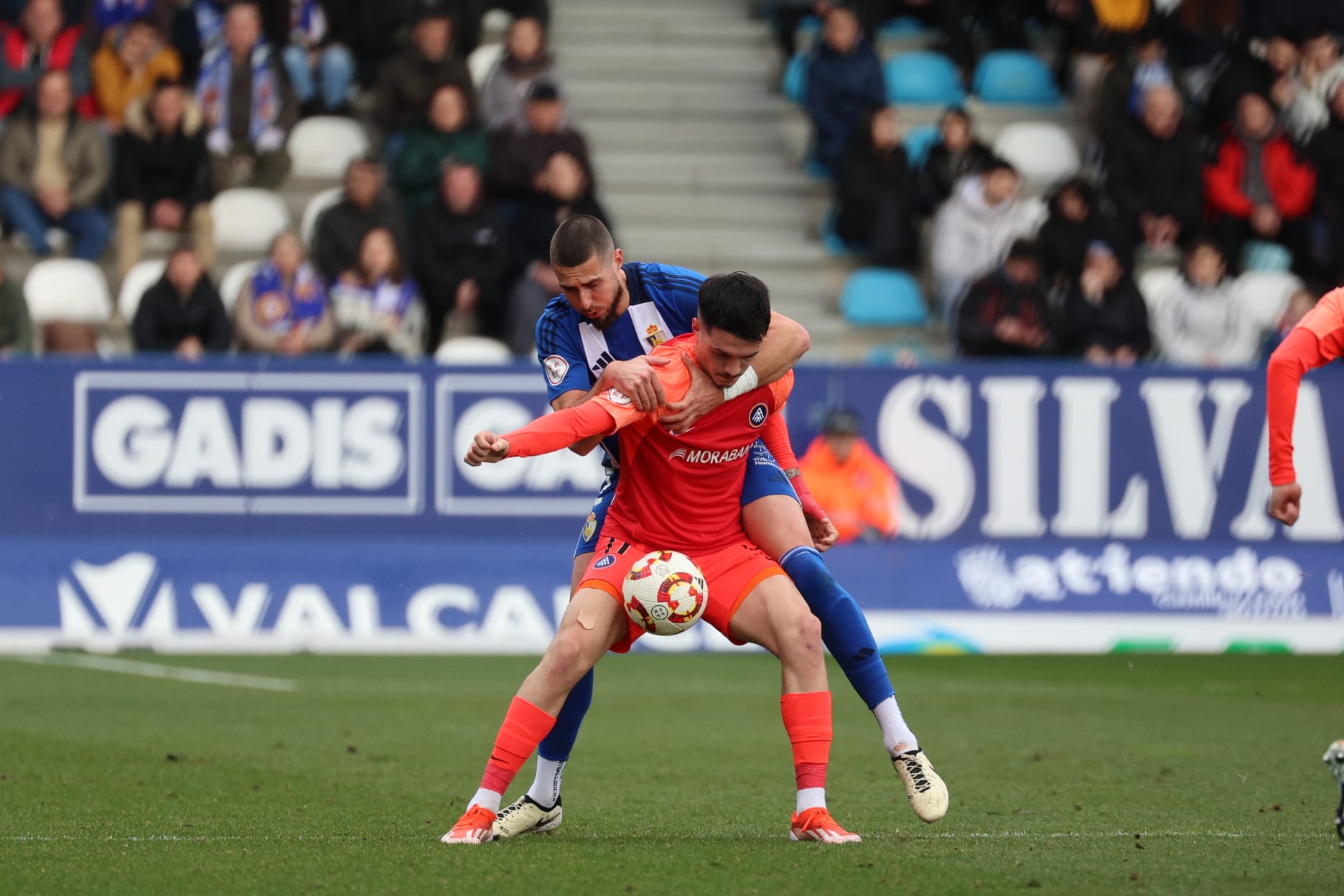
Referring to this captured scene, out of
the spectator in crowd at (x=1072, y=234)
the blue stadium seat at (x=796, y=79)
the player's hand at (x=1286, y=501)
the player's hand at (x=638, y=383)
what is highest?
the player's hand at (x=638, y=383)

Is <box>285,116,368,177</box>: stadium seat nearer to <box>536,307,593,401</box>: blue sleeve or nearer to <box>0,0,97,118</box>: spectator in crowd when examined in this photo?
<box>0,0,97,118</box>: spectator in crowd

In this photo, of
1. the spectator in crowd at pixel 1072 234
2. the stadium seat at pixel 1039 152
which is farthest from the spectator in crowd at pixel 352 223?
the stadium seat at pixel 1039 152

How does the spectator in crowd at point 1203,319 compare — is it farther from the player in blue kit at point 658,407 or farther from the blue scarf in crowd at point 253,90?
the player in blue kit at point 658,407

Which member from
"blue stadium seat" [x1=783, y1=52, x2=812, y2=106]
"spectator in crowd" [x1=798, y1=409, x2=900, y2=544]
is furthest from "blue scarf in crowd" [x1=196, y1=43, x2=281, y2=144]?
"spectator in crowd" [x1=798, y1=409, x2=900, y2=544]

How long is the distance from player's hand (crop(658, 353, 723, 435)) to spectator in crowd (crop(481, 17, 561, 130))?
10.8m

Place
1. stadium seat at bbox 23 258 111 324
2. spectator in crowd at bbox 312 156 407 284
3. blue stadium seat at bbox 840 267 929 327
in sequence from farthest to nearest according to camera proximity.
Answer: blue stadium seat at bbox 840 267 929 327, stadium seat at bbox 23 258 111 324, spectator in crowd at bbox 312 156 407 284

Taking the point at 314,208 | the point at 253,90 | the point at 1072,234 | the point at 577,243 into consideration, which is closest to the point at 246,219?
the point at 314,208

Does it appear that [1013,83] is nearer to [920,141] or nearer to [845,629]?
[920,141]

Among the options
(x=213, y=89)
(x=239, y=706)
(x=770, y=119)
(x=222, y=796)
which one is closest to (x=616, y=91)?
(x=770, y=119)

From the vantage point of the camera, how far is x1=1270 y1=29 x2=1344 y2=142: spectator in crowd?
17875 millimetres

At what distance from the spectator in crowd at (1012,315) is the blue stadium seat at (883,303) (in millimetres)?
1583

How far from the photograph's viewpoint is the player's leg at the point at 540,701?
6367mm

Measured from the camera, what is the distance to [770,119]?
20.1 meters

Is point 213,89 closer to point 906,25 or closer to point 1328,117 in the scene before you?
point 906,25
